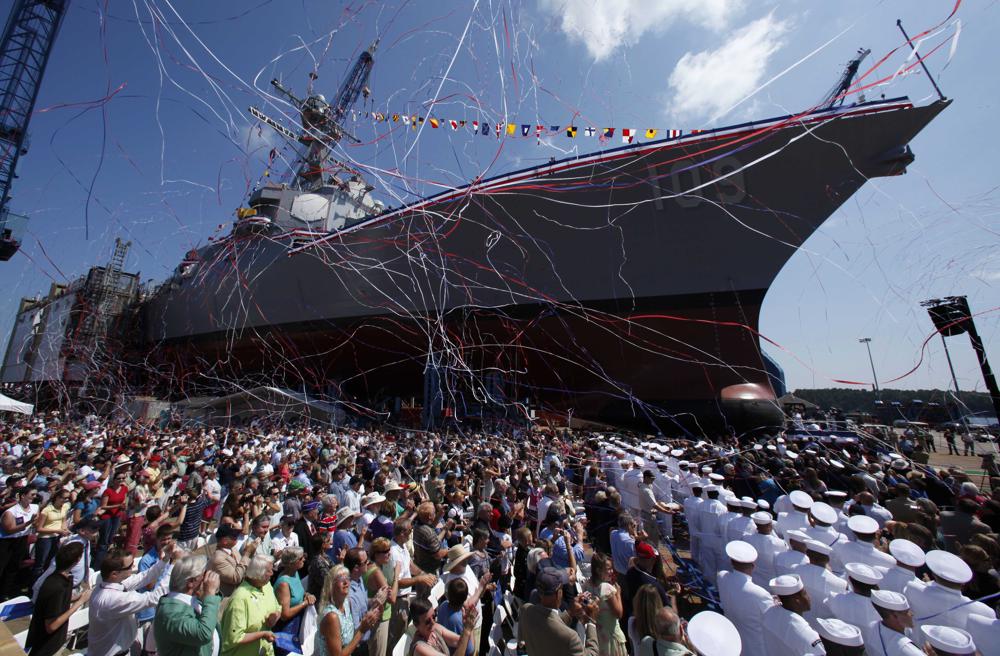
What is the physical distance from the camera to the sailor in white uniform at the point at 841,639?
2008 millimetres

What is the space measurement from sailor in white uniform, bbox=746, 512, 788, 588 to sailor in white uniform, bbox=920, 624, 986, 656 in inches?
56.5

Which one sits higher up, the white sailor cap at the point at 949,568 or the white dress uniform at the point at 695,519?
the white sailor cap at the point at 949,568

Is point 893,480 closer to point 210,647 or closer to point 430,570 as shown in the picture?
point 430,570

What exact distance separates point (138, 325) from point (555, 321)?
2614cm

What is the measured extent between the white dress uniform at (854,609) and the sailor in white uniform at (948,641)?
0.51 meters

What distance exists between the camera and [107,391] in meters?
20.6

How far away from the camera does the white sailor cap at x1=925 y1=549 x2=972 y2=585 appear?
2.57 m

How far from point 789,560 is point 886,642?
1050 millimetres

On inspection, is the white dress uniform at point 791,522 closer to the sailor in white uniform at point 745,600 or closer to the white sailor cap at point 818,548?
the white sailor cap at point 818,548

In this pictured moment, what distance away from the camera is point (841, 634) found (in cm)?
206

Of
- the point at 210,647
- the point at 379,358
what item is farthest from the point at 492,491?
the point at 379,358

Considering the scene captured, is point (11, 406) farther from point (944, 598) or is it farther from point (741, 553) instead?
point (944, 598)

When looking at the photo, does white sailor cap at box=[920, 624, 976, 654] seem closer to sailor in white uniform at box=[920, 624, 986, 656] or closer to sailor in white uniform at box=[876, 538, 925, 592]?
sailor in white uniform at box=[920, 624, 986, 656]

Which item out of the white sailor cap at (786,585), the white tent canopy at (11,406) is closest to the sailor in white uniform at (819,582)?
the white sailor cap at (786,585)
